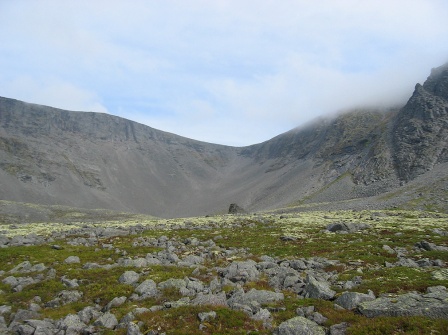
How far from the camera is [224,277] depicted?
1033 inches

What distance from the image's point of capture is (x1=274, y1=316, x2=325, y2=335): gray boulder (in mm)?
16062

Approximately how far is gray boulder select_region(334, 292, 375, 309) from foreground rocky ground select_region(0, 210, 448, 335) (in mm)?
72

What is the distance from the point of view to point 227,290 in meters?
23.0

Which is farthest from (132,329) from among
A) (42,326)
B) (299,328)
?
(299,328)

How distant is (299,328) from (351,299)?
4.44m

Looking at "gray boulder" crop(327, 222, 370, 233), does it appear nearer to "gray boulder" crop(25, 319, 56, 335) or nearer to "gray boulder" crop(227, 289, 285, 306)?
"gray boulder" crop(227, 289, 285, 306)

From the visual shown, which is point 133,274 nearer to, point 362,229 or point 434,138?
point 362,229

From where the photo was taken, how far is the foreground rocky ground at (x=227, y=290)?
17.1 m

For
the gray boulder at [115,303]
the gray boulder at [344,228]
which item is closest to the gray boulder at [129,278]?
the gray boulder at [115,303]

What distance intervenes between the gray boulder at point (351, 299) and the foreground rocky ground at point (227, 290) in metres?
0.07

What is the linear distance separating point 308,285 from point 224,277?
6.87 m

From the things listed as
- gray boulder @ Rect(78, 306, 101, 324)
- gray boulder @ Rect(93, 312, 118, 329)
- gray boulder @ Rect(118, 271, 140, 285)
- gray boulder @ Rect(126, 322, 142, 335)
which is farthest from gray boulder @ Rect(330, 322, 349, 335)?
gray boulder @ Rect(118, 271, 140, 285)

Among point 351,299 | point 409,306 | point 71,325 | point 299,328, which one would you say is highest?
point 409,306

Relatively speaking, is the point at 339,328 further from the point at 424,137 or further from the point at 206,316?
the point at 424,137
